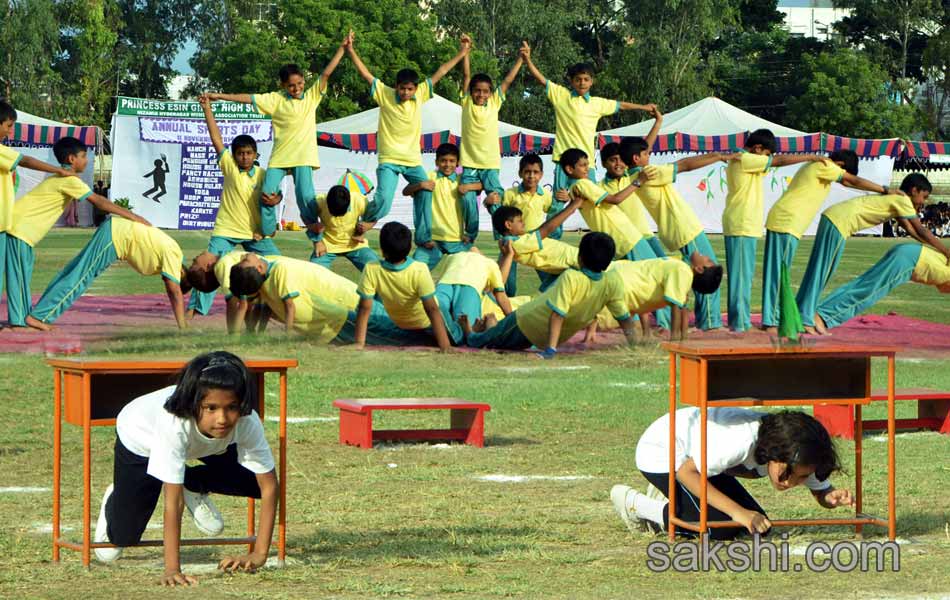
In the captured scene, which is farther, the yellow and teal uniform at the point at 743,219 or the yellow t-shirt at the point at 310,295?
the yellow and teal uniform at the point at 743,219

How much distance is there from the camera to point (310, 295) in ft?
44.7

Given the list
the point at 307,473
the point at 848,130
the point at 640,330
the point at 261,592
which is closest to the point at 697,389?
the point at 261,592

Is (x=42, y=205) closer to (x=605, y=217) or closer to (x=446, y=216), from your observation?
(x=446, y=216)

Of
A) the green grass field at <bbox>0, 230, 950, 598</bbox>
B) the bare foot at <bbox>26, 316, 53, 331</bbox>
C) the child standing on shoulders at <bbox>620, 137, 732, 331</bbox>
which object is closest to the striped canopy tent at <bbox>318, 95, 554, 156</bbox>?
the child standing on shoulders at <bbox>620, 137, 732, 331</bbox>

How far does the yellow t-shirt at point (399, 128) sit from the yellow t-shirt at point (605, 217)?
2.52 metres

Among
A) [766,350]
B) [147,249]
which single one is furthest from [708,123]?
[766,350]

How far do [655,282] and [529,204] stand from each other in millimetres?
2896

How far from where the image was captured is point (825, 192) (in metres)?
16.0

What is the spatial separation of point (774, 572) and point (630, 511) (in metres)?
0.93

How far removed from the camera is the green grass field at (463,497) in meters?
5.88

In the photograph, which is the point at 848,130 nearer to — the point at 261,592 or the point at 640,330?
the point at 640,330

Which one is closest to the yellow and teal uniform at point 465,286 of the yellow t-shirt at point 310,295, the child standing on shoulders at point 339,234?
the yellow t-shirt at point 310,295

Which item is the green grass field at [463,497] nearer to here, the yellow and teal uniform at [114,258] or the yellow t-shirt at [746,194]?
the yellow and teal uniform at [114,258]

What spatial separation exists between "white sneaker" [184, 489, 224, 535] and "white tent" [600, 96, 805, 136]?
1230 inches
